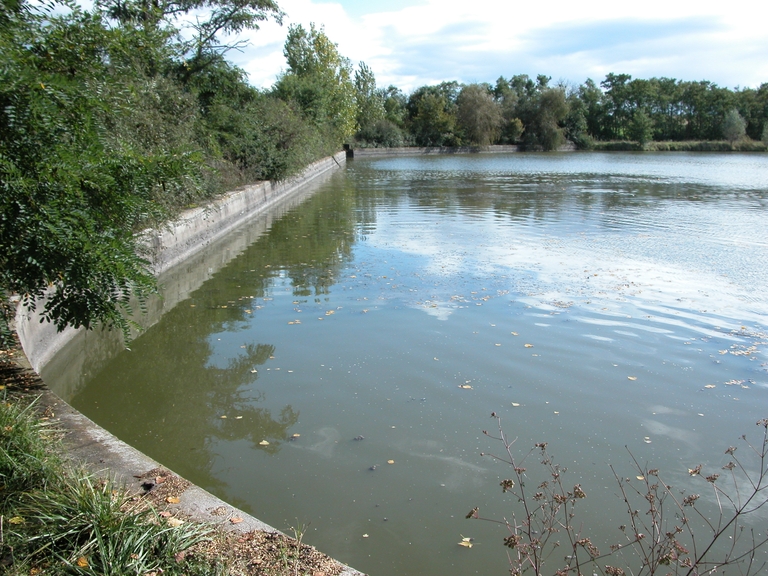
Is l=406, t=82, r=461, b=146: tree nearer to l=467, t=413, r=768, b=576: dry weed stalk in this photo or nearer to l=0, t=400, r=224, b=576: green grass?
l=467, t=413, r=768, b=576: dry weed stalk

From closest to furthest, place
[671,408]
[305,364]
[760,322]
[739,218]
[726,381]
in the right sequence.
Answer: [671,408] < [726,381] < [305,364] < [760,322] < [739,218]

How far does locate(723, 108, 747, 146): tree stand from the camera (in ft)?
291

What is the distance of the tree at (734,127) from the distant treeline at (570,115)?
14 centimetres

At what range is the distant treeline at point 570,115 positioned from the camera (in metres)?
84.2

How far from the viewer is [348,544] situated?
12.9 feet

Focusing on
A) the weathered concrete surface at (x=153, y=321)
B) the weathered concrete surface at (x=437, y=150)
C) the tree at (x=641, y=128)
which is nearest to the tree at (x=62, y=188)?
the weathered concrete surface at (x=153, y=321)

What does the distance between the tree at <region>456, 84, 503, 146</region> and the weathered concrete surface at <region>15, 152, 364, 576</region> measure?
69546mm

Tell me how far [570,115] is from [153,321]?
91.2 m

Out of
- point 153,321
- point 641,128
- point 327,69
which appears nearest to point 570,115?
point 641,128

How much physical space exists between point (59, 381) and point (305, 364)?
2.52 meters

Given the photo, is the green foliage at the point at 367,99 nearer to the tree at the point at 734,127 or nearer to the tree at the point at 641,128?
the tree at the point at 641,128

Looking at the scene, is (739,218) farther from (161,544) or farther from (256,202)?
(161,544)

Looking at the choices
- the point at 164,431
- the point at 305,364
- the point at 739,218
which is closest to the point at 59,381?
the point at 164,431

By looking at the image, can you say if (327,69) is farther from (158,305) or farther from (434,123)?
(158,305)
